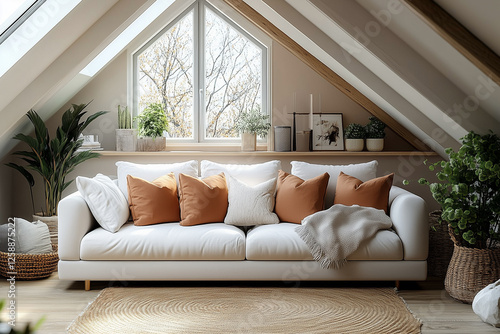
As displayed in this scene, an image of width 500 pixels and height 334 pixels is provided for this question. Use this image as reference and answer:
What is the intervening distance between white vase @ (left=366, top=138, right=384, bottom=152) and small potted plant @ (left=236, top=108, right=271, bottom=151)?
0.92 metres

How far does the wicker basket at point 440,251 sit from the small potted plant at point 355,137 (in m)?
1.14

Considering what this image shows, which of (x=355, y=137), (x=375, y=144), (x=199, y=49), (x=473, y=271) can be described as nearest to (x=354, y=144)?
(x=355, y=137)

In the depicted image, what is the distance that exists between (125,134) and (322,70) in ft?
6.17

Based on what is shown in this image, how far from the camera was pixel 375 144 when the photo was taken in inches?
195

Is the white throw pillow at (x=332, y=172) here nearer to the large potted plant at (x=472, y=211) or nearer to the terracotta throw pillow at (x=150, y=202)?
the large potted plant at (x=472, y=211)

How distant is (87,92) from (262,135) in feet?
5.54

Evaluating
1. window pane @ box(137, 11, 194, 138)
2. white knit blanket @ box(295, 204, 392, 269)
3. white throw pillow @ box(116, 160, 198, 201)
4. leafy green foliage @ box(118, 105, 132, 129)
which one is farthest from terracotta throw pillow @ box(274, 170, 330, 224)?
leafy green foliage @ box(118, 105, 132, 129)

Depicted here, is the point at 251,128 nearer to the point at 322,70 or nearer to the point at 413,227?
the point at 322,70

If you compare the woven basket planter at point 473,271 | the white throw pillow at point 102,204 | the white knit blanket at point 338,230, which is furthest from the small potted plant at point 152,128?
the woven basket planter at point 473,271

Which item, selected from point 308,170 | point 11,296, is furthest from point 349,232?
point 11,296

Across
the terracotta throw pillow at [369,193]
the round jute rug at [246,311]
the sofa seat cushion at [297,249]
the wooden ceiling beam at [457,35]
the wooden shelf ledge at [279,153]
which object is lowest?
the round jute rug at [246,311]

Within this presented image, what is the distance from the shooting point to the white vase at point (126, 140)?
5.02 metres

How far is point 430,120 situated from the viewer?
4430 millimetres

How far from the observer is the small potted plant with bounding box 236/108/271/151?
5031mm
